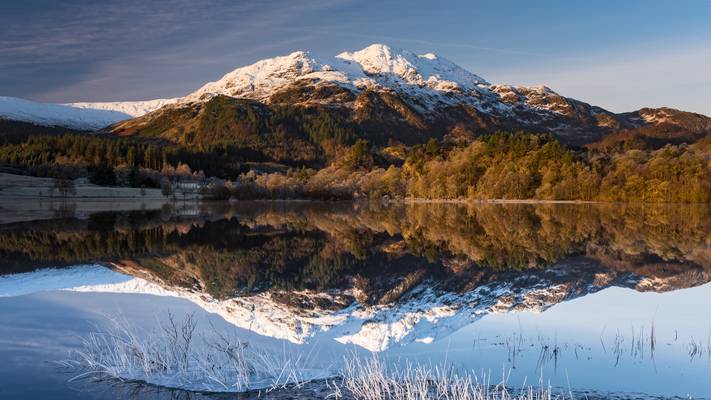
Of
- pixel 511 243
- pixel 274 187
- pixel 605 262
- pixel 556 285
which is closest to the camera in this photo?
pixel 556 285

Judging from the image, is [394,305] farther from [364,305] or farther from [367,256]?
[367,256]

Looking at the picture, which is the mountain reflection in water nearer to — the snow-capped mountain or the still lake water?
the still lake water

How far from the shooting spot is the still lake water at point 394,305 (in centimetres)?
1018

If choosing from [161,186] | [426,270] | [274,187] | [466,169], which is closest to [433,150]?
[466,169]

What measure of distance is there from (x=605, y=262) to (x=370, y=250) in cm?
975

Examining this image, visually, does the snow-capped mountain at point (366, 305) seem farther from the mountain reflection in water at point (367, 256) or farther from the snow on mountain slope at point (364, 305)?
the mountain reflection in water at point (367, 256)

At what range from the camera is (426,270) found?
847 inches

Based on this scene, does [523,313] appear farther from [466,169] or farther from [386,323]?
[466,169]

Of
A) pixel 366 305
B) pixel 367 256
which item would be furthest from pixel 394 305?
pixel 367 256

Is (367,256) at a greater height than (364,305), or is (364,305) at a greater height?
(364,305)

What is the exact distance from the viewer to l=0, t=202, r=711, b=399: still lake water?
10.2 m

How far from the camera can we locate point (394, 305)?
15367mm

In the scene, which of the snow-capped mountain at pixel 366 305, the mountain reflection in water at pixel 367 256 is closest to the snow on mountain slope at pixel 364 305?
the snow-capped mountain at pixel 366 305

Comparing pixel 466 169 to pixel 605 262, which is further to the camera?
pixel 466 169
